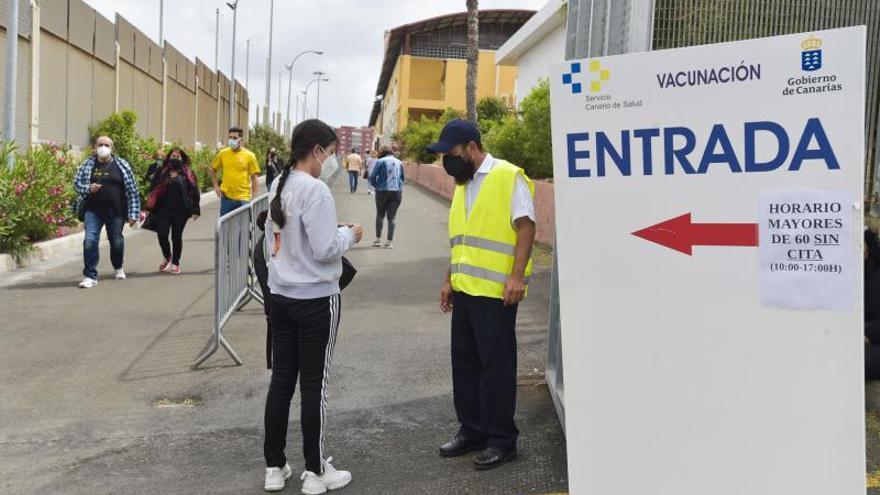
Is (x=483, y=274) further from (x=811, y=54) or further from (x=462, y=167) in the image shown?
(x=811, y=54)

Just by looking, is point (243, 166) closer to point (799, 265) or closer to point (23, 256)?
point (23, 256)

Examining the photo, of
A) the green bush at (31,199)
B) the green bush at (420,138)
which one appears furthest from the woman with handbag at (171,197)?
the green bush at (420,138)

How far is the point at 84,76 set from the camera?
2762 centimetres

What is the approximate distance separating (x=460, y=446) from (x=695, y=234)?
219 centimetres

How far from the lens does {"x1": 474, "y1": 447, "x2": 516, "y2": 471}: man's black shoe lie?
14.1ft

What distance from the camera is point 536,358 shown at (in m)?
6.65

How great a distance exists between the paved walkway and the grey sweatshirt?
1041 mm

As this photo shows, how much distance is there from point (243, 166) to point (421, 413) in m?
6.66

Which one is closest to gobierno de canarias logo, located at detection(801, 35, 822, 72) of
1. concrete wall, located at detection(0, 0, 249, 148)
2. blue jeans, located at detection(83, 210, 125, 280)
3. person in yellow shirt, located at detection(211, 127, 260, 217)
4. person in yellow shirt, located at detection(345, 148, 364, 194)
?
blue jeans, located at detection(83, 210, 125, 280)

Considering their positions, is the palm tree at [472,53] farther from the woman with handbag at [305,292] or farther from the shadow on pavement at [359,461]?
the woman with handbag at [305,292]

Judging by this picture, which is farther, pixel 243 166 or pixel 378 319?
pixel 243 166

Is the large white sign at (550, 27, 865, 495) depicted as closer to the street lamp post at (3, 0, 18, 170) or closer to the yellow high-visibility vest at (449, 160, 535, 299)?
the yellow high-visibility vest at (449, 160, 535, 299)

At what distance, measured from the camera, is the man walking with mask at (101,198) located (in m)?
9.50

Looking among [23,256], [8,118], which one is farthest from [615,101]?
[8,118]
